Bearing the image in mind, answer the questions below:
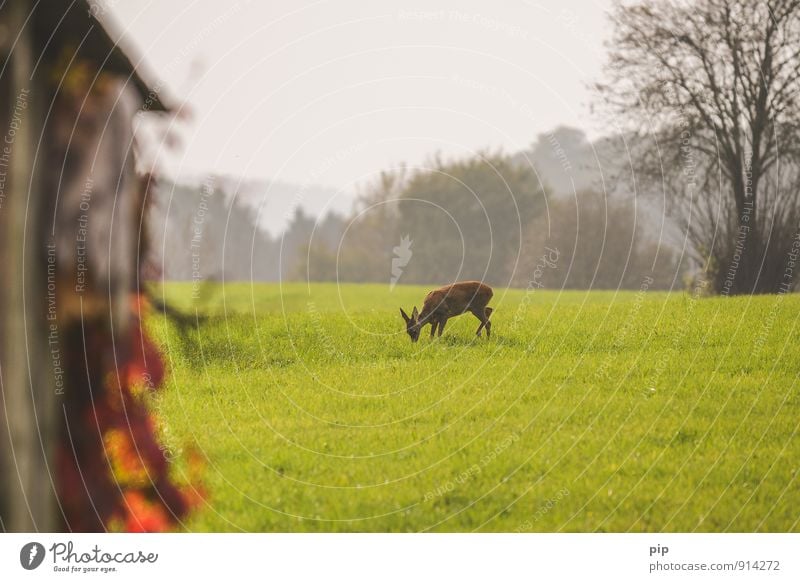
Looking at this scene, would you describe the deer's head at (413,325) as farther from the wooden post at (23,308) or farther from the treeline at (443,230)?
the wooden post at (23,308)

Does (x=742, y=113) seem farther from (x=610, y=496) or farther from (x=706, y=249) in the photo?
(x=610, y=496)

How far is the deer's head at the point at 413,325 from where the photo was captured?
7977 millimetres

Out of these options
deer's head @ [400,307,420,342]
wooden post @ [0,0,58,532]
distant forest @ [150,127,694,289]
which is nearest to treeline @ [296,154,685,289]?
distant forest @ [150,127,694,289]

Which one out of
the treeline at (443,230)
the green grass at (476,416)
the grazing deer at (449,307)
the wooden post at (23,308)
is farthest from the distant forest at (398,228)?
the wooden post at (23,308)

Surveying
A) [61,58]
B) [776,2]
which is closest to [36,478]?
[61,58]

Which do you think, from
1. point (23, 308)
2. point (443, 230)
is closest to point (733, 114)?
point (443, 230)

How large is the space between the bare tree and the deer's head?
12.3 feet

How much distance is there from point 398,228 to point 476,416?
2146 mm

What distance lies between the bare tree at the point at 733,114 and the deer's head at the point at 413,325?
3.74 m

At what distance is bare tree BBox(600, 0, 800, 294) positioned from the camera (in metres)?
9.77

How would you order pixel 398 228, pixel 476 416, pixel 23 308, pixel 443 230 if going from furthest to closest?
pixel 443 230 → pixel 398 228 → pixel 476 416 → pixel 23 308

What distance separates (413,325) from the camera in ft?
26.2

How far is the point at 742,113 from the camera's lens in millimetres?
10297

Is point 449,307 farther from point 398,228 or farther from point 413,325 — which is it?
point 398,228
